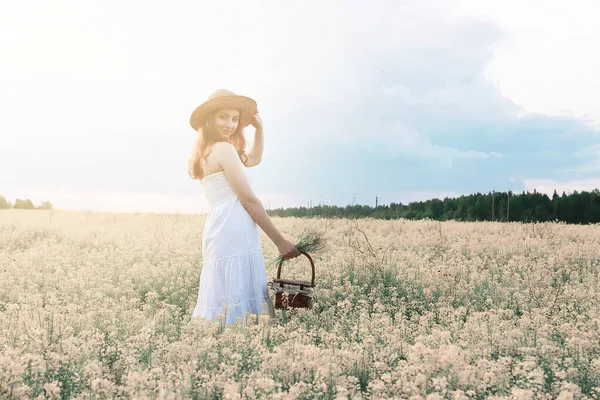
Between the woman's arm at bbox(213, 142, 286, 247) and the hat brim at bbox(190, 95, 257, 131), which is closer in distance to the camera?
the woman's arm at bbox(213, 142, 286, 247)

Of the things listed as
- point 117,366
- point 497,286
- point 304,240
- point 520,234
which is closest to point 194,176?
point 304,240

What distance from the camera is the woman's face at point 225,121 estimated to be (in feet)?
18.9

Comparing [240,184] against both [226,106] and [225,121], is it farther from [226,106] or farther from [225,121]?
[226,106]

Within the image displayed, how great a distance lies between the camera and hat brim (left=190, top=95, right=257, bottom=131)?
5652 millimetres

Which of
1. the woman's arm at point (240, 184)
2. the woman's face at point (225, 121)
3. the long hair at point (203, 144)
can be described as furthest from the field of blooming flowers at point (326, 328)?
the woman's face at point (225, 121)

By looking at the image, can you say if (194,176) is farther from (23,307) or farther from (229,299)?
(23,307)

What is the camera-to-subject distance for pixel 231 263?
555 centimetres

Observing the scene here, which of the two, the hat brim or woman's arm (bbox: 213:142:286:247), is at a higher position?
the hat brim

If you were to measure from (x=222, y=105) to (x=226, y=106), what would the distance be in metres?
0.05

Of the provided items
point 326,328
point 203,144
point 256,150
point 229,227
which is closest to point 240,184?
point 229,227

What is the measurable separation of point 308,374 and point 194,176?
10.3ft

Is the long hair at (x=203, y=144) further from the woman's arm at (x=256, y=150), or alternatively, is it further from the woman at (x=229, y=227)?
the woman's arm at (x=256, y=150)

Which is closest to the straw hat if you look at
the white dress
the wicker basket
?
Answer: the white dress

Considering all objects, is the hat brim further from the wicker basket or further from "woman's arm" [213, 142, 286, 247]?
the wicker basket
